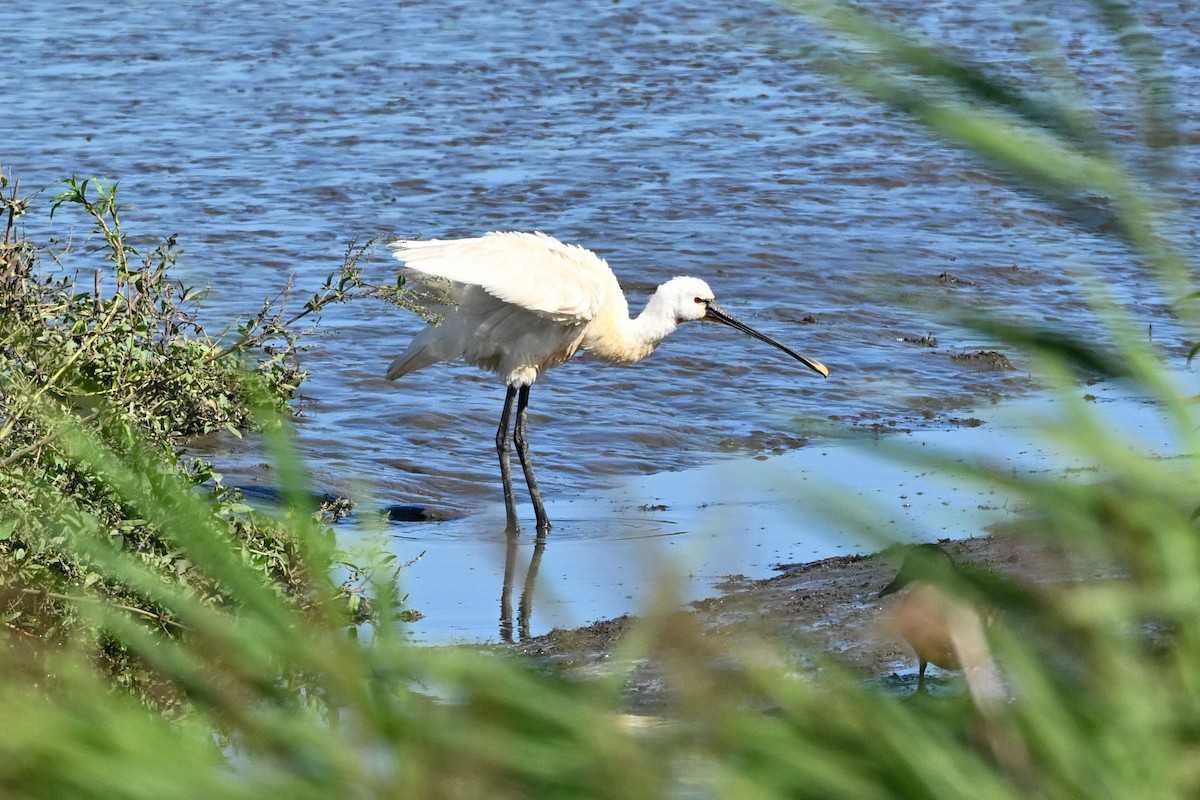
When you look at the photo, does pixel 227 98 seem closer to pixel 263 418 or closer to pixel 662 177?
pixel 662 177

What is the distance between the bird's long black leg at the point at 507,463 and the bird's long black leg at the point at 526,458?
0.7 inches

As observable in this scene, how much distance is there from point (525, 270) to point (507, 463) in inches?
32.3

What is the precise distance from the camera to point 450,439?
862 centimetres

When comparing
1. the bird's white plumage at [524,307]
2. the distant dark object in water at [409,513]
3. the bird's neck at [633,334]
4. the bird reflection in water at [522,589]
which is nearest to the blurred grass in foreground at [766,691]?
the bird reflection in water at [522,589]

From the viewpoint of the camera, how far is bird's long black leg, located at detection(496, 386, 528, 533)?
747 centimetres

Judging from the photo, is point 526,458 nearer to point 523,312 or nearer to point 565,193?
point 523,312

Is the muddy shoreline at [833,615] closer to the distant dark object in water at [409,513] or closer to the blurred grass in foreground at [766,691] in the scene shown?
the distant dark object in water at [409,513]

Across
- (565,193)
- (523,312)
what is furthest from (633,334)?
(565,193)

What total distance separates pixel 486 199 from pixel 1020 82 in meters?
11.2

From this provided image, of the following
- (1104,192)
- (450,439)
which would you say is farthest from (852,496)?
(450,439)

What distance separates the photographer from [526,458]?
7.77 m

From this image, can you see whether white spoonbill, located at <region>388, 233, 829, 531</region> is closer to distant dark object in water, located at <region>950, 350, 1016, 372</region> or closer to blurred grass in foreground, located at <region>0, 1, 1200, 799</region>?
distant dark object in water, located at <region>950, 350, 1016, 372</region>

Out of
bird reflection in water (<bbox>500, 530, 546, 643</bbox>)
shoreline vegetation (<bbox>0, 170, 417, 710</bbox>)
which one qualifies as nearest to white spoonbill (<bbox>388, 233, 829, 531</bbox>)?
bird reflection in water (<bbox>500, 530, 546, 643</bbox>)

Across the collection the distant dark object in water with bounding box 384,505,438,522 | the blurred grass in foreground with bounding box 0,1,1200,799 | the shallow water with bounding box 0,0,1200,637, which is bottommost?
the shallow water with bounding box 0,0,1200,637
